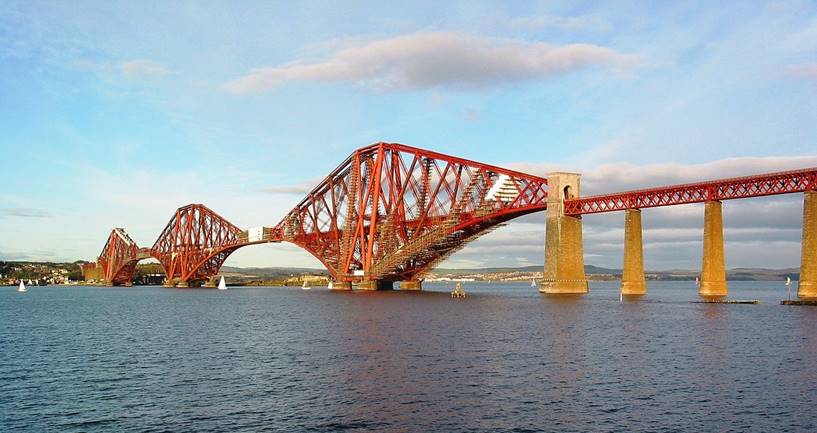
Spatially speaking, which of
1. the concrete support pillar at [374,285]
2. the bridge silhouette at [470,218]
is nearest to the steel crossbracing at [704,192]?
the bridge silhouette at [470,218]

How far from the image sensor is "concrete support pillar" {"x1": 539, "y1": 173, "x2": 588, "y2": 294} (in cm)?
11575

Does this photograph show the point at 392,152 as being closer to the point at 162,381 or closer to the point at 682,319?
the point at 682,319

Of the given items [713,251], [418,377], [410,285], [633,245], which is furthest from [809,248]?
[410,285]

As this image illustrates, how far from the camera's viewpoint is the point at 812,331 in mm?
59406

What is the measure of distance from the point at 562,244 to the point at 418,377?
7890 centimetres

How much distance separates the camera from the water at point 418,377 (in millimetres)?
30406

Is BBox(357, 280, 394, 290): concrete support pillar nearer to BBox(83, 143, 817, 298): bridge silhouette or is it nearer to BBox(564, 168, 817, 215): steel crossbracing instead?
BBox(83, 143, 817, 298): bridge silhouette

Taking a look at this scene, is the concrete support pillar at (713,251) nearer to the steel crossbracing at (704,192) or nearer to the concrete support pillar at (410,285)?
the steel crossbracing at (704,192)

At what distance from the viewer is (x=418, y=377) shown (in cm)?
4009

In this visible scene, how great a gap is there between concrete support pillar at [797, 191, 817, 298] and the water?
36.5 feet

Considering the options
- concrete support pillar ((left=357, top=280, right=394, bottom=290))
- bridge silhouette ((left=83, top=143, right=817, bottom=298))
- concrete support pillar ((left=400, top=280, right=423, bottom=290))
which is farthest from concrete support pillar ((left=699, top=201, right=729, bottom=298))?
concrete support pillar ((left=400, top=280, right=423, bottom=290))

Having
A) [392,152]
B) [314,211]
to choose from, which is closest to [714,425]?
[392,152]

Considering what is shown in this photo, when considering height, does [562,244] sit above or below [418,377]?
above

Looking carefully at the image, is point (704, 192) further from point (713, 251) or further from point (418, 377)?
point (418, 377)
